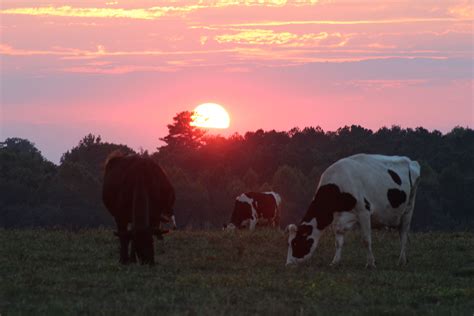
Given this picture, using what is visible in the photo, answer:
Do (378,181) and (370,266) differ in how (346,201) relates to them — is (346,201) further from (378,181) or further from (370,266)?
(370,266)

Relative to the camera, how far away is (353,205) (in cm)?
2175

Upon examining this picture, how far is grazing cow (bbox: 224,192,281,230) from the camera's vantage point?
42.0 m

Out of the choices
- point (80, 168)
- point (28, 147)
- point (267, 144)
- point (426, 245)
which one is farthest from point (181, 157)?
point (426, 245)

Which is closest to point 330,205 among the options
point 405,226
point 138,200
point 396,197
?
point 396,197

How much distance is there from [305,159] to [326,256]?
77292 millimetres

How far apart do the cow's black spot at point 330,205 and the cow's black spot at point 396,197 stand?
1323 millimetres

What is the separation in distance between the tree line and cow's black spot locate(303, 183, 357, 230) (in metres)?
35.7

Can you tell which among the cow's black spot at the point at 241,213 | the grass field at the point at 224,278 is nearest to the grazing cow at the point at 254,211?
the cow's black spot at the point at 241,213

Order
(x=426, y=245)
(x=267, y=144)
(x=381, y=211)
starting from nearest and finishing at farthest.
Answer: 1. (x=381, y=211)
2. (x=426, y=245)
3. (x=267, y=144)

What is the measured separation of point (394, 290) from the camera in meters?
16.2

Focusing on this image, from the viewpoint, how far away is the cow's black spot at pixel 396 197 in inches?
892

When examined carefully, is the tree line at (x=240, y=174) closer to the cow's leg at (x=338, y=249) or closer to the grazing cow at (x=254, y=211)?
the grazing cow at (x=254, y=211)

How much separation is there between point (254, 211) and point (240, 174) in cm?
5644

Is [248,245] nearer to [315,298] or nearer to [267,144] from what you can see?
[315,298]
